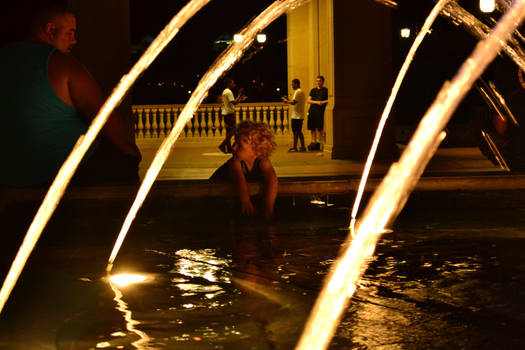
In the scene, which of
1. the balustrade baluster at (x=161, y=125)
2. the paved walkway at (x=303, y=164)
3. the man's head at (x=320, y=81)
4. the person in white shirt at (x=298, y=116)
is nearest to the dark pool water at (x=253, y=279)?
the paved walkway at (x=303, y=164)

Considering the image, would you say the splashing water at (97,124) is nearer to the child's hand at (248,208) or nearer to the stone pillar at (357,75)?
the child's hand at (248,208)

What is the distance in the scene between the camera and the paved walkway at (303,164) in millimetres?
15828

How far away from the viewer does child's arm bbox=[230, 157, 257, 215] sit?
8398 millimetres

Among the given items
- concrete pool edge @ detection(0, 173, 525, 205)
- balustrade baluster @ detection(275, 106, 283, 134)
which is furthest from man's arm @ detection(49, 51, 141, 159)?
balustrade baluster @ detection(275, 106, 283, 134)

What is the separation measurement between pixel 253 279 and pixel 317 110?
16150mm

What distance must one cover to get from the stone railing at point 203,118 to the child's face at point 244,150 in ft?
56.8

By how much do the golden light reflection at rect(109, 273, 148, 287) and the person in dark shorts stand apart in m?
15.6

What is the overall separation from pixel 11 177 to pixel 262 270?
2.61 meters

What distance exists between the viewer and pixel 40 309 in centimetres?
502

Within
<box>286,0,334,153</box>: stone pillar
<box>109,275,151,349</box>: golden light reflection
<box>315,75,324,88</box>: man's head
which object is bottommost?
<box>109,275,151,349</box>: golden light reflection

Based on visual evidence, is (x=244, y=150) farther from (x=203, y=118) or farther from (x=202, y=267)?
(x=203, y=118)

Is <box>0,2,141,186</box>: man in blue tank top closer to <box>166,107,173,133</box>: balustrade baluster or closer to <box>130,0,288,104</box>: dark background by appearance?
<box>166,107,173,133</box>: balustrade baluster

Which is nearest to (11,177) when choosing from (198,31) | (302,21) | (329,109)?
(329,109)

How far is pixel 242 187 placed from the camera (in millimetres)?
8438
